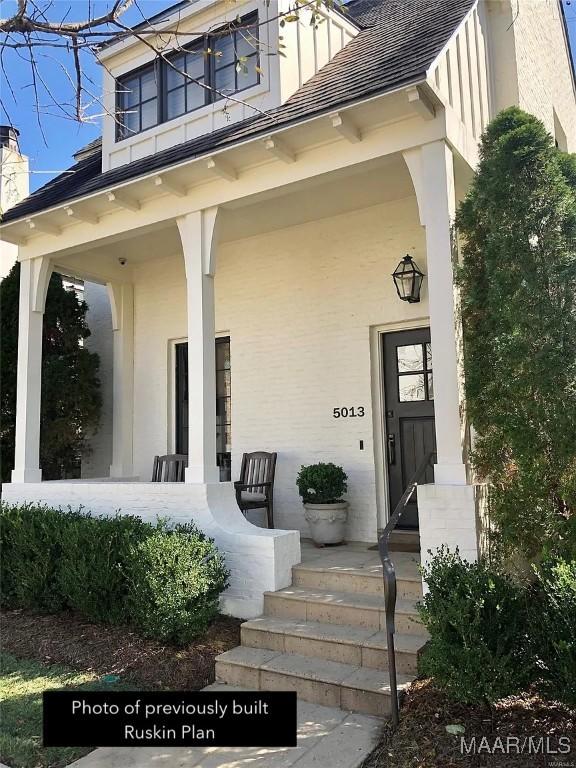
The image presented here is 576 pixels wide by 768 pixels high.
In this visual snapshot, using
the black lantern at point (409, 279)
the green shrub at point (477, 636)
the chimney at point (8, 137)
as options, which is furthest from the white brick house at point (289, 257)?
the chimney at point (8, 137)

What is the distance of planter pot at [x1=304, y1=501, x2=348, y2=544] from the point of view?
595 centimetres

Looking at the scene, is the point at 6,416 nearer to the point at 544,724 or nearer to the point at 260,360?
the point at 260,360

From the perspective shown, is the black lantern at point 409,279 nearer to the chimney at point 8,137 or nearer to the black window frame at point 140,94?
the black window frame at point 140,94

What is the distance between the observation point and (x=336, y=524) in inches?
235

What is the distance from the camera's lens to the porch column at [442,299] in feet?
14.0

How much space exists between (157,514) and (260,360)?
2.32m

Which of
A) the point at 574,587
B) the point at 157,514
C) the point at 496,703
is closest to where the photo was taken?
the point at 574,587

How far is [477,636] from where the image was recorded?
298cm

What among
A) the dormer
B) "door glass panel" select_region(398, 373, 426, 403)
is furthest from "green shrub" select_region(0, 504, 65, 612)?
the dormer

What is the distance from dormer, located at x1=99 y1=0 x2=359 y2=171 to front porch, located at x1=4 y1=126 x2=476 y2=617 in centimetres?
95

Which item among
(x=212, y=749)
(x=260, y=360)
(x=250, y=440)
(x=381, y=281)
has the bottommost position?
(x=212, y=749)

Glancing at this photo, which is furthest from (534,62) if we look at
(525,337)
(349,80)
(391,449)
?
(525,337)

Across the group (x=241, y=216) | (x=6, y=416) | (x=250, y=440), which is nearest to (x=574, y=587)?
(x=250, y=440)

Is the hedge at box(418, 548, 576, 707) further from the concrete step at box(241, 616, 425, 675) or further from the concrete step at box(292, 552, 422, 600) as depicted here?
the concrete step at box(292, 552, 422, 600)
